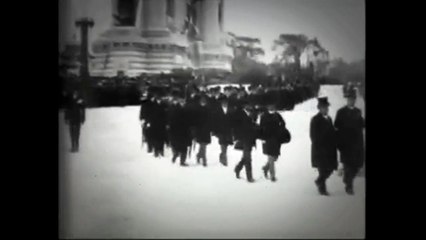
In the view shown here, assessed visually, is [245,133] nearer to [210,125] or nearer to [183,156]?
[210,125]

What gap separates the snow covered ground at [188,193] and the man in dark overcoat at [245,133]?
4cm

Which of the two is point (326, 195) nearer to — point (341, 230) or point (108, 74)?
point (341, 230)

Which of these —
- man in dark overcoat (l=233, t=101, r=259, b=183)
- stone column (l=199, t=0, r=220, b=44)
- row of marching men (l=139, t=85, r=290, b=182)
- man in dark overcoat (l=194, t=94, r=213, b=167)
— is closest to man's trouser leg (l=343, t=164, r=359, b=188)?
row of marching men (l=139, t=85, r=290, b=182)

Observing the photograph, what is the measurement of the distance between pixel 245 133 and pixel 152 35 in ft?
2.68

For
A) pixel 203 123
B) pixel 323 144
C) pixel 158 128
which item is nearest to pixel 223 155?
pixel 203 123

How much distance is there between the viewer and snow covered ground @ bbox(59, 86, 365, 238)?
288 centimetres

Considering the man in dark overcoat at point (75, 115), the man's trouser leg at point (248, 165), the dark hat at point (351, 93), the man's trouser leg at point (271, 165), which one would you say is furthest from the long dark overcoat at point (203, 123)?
the dark hat at point (351, 93)

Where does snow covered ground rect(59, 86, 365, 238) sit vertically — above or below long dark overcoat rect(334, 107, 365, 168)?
below

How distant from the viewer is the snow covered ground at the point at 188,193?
2.88 m

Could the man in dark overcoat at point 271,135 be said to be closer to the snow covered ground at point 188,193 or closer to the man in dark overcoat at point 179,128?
the snow covered ground at point 188,193

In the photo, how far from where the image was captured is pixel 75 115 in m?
2.87

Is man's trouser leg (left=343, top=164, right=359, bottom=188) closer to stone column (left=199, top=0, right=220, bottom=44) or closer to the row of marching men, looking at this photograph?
the row of marching men
